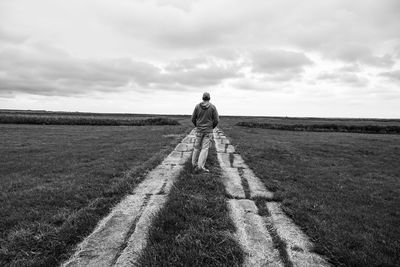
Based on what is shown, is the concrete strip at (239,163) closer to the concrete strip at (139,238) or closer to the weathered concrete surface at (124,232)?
the weathered concrete surface at (124,232)

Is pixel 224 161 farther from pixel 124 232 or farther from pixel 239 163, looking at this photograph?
pixel 124 232

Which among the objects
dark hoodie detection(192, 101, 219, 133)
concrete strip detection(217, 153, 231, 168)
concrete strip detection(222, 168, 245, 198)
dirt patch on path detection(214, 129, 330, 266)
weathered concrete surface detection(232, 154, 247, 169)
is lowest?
dirt patch on path detection(214, 129, 330, 266)

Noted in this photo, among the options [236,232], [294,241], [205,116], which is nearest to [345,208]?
[294,241]

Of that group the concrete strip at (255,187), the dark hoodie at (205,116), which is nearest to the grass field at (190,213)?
the concrete strip at (255,187)

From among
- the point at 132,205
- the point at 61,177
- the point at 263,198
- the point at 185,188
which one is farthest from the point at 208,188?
the point at 61,177

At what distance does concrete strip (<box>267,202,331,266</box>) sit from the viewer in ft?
13.1

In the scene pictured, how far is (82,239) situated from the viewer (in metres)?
4.47

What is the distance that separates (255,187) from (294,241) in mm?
3479

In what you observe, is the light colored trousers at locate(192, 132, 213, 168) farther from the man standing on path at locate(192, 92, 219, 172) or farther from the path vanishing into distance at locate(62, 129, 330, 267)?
the path vanishing into distance at locate(62, 129, 330, 267)

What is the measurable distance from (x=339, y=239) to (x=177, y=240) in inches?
128

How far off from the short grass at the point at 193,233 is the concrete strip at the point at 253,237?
0.55 ft

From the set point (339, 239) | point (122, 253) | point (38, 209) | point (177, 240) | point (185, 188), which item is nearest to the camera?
point (122, 253)

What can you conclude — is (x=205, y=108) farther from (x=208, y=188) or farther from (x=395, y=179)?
(x=395, y=179)

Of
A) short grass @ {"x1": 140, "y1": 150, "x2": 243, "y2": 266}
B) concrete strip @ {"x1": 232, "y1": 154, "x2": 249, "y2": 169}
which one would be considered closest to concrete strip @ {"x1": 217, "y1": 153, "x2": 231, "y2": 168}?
concrete strip @ {"x1": 232, "y1": 154, "x2": 249, "y2": 169}
